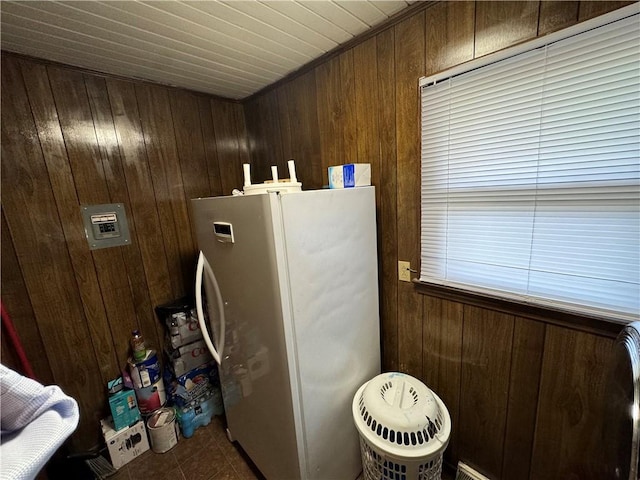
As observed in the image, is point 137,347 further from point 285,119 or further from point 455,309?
point 455,309

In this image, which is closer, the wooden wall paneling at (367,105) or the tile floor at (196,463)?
the wooden wall paneling at (367,105)

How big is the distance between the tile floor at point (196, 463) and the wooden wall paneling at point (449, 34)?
226cm

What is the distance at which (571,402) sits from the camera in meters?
0.98

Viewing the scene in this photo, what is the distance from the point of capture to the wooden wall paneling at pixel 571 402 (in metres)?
0.92

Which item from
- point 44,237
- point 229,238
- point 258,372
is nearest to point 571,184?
point 229,238

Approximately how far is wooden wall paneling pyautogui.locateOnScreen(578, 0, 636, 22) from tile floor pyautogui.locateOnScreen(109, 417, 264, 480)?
2.41 m

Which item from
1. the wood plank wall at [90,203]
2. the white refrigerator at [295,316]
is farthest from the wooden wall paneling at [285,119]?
the white refrigerator at [295,316]

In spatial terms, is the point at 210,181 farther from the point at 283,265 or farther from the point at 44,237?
the point at 283,265

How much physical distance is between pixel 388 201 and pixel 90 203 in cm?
170

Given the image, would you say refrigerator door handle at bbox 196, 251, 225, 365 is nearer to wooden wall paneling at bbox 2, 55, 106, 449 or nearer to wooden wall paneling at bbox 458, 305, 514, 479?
wooden wall paneling at bbox 2, 55, 106, 449

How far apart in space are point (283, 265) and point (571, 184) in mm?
1029

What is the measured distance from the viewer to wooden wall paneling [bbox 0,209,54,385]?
4.18 ft

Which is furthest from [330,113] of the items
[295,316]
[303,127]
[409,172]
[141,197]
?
[141,197]

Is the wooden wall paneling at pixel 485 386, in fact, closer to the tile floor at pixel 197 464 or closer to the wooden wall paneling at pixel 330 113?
the tile floor at pixel 197 464
